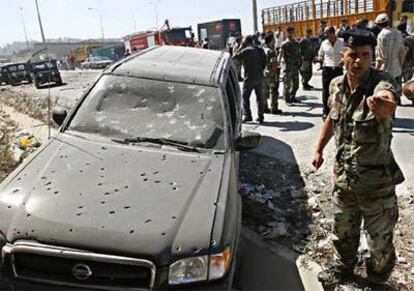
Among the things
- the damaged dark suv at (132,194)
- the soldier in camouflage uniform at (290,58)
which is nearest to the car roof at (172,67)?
the damaged dark suv at (132,194)

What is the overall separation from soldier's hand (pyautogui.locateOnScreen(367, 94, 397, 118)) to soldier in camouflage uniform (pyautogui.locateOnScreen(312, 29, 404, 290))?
0.04 feet

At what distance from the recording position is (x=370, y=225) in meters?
2.69

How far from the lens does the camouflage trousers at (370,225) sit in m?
2.63

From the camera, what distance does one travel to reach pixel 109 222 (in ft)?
7.08

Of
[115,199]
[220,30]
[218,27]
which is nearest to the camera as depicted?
[115,199]

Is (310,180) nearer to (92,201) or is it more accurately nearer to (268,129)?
(268,129)

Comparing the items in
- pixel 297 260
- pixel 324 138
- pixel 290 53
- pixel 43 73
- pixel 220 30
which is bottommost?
pixel 297 260

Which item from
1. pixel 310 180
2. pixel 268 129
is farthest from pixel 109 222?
pixel 268 129

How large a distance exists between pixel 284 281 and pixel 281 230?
A: 74 cm

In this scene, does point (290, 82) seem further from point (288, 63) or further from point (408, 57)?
point (408, 57)

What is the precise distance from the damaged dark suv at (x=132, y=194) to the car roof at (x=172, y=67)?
2cm

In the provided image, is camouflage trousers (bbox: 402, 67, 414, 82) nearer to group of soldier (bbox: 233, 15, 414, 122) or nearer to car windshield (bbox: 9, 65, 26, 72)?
group of soldier (bbox: 233, 15, 414, 122)

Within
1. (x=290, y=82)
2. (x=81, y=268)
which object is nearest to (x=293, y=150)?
(x=290, y=82)

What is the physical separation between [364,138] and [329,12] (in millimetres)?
15441
